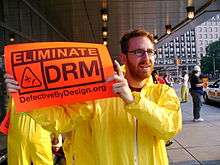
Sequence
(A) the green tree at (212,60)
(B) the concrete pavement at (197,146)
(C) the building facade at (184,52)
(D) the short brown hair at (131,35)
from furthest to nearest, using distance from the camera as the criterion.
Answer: (C) the building facade at (184,52) < (A) the green tree at (212,60) < (B) the concrete pavement at (197,146) < (D) the short brown hair at (131,35)

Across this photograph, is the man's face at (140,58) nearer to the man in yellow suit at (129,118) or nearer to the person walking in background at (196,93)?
the man in yellow suit at (129,118)

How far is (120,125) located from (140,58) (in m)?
0.40

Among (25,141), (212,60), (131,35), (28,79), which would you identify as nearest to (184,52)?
(212,60)

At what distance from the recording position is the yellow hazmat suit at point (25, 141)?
15.2 ft

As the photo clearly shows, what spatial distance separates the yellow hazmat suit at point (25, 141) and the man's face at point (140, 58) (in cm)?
206

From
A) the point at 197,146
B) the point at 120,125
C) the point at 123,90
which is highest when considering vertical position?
the point at 123,90

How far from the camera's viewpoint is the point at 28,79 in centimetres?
270

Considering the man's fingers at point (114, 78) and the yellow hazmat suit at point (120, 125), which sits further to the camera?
the yellow hazmat suit at point (120, 125)

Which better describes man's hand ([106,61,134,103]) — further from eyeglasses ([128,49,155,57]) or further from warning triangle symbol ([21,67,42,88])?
warning triangle symbol ([21,67,42,88])

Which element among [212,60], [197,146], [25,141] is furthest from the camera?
[212,60]

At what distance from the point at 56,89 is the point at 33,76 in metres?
0.15

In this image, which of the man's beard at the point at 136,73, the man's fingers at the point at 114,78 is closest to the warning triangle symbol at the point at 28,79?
the man's fingers at the point at 114,78

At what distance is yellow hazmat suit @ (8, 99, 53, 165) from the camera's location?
463cm

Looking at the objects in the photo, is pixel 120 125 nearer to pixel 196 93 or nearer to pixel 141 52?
pixel 141 52
